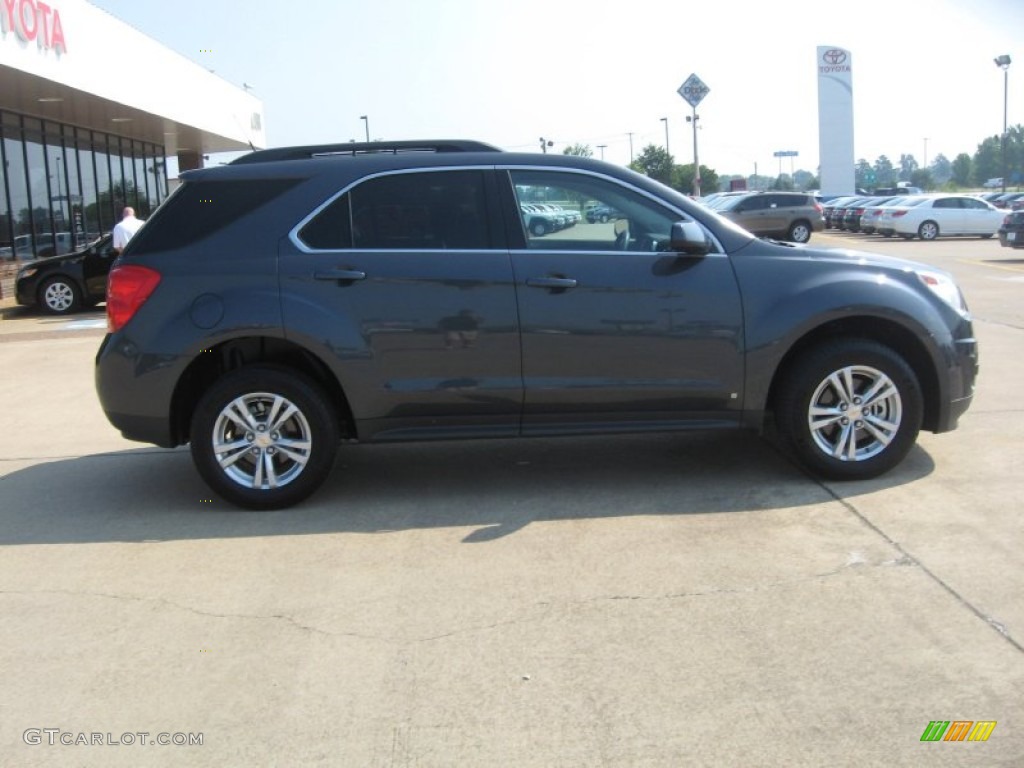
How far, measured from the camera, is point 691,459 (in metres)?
6.37

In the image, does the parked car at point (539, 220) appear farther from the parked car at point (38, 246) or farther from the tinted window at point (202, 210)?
the parked car at point (38, 246)

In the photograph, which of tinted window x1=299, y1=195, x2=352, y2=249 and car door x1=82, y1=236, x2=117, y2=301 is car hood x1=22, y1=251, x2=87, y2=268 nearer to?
car door x1=82, y1=236, x2=117, y2=301

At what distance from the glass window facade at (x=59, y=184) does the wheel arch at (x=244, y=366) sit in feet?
53.2

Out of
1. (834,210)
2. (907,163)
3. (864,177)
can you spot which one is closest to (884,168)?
(907,163)

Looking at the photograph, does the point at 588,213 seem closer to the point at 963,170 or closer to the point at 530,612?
the point at 530,612

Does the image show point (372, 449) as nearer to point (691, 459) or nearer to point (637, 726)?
point (691, 459)

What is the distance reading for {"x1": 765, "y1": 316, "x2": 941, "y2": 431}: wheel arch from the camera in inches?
224

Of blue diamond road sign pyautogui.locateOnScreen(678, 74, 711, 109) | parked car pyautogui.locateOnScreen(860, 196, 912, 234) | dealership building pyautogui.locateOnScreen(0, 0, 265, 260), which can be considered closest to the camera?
dealership building pyautogui.locateOnScreen(0, 0, 265, 260)

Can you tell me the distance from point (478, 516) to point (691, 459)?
5.34ft

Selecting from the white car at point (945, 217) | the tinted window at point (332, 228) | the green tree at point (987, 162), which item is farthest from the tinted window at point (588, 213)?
the green tree at point (987, 162)

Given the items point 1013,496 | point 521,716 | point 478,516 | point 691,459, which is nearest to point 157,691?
point 521,716

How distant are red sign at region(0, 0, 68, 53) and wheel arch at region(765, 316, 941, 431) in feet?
45.1

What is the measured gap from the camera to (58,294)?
678 inches

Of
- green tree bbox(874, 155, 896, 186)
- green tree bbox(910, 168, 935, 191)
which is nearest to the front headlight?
green tree bbox(910, 168, 935, 191)
